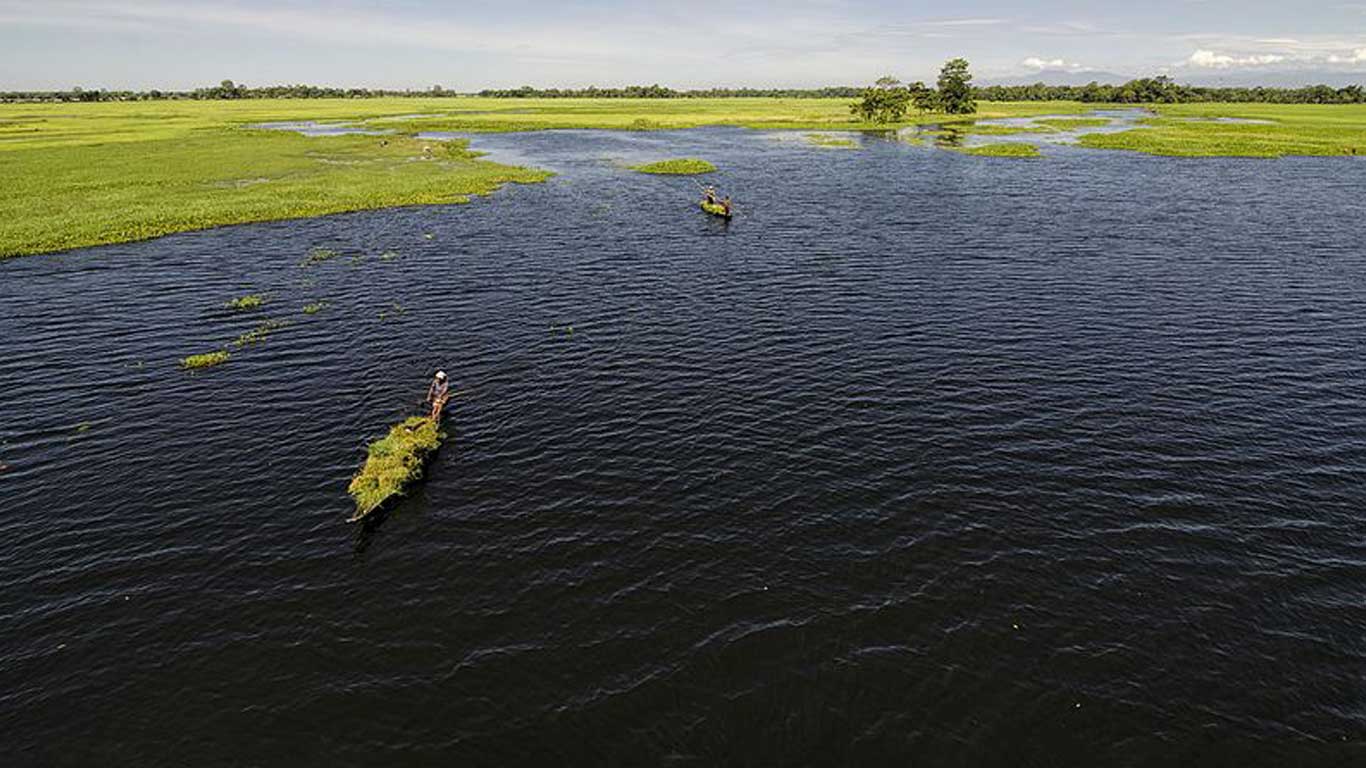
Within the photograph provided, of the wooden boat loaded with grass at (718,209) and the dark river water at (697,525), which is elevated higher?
the wooden boat loaded with grass at (718,209)

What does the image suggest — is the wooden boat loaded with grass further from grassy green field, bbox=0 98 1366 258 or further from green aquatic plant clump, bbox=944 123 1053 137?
green aquatic plant clump, bbox=944 123 1053 137

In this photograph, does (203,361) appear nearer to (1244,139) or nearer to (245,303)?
(245,303)

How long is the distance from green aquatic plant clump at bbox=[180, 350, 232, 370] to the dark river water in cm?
124

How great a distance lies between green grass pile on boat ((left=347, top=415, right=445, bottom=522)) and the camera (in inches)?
1045

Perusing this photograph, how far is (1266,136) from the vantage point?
14662 centimetres

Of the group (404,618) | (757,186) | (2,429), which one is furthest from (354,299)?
(757,186)

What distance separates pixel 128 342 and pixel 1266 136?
188m

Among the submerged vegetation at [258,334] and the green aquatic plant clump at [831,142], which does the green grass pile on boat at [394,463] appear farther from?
the green aquatic plant clump at [831,142]

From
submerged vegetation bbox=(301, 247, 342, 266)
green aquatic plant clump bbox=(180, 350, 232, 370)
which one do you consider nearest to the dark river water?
green aquatic plant clump bbox=(180, 350, 232, 370)

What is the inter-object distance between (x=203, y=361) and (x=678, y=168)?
8504 cm

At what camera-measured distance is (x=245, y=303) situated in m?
49.2

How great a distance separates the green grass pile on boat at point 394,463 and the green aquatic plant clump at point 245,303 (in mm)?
24650

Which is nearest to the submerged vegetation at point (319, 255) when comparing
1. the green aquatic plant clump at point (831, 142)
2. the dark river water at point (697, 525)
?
the dark river water at point (697, 525)

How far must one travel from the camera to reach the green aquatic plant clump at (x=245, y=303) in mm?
48719
